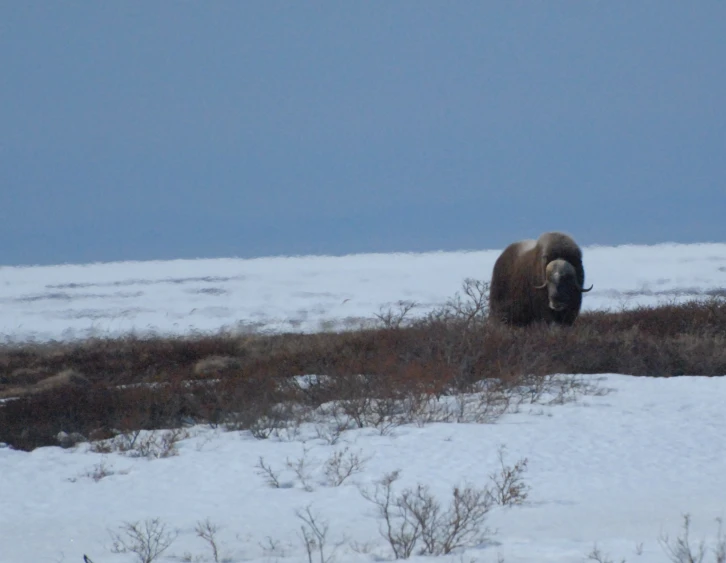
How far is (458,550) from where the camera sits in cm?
470

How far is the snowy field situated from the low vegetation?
22.8ft

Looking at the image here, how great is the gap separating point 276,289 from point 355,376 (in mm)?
24394

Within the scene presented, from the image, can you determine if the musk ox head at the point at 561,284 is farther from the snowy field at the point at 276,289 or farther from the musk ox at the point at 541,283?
the snowy field at the point at 276,289

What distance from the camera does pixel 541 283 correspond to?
14539 mm

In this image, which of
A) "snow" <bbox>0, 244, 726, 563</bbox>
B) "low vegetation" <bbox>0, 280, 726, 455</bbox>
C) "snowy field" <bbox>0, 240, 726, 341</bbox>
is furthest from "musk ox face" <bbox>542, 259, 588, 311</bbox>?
"snowy field" <bbox>0, 240, 726, 341</bbox>

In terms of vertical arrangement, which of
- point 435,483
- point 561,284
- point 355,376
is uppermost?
point 561,284

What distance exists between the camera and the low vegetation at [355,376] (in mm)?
8781

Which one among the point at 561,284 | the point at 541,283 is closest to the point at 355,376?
the point at 561,284

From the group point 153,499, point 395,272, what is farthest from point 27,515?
point 395,272

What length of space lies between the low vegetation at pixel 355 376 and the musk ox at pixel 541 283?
0.50 m

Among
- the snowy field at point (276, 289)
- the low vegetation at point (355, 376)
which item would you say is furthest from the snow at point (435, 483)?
the snowy field at point (276, 289)

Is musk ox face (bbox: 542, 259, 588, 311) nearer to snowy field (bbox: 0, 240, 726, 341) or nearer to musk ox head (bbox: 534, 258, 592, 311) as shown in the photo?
musk ox head (bbox: 534, 258, 592, 311)

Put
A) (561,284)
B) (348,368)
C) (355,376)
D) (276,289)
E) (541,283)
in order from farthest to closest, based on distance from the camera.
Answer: (276,289) → (541,283) → (561,284) → (348,368) → (355,376)

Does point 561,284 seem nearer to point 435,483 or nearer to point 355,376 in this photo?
point 355,376
